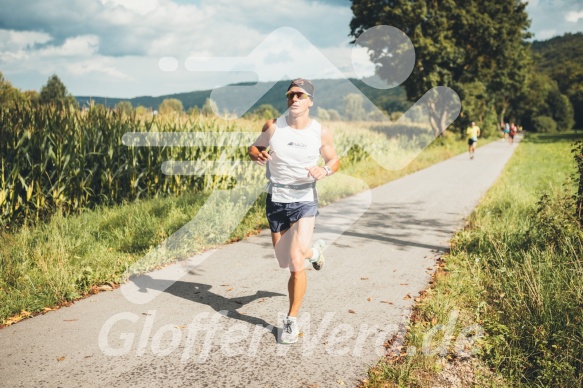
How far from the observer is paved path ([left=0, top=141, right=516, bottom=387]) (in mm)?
3150

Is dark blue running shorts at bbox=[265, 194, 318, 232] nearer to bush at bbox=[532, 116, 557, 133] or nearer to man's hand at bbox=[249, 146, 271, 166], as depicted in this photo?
man's hand at bbox=[249, 146, 271, 166]

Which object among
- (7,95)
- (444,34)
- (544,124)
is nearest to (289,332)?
(7,95)

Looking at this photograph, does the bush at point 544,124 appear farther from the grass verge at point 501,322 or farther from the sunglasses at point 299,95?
the sunglasses at point 299,95

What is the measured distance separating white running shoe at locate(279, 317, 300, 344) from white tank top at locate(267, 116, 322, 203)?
1.07m

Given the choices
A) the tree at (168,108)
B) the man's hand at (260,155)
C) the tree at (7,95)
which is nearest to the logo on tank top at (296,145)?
the man's hand at (260,155)

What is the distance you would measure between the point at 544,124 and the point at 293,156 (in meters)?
93.5

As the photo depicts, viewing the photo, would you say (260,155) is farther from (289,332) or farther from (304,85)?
(289,332)

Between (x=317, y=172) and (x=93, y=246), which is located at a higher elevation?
(x=317, y=172)

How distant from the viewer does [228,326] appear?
3.96 metres

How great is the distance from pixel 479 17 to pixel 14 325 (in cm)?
3622

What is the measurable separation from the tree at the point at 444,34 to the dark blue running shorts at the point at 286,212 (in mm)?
30490

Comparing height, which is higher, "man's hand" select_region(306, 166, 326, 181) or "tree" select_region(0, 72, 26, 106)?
"tree" select_region(0, 72, 26, 106)

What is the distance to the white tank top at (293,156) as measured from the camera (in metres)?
3.86

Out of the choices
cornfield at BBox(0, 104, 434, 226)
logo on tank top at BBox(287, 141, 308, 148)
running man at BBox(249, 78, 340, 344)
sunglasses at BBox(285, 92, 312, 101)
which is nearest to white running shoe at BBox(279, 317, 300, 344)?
running man at BBox(249, 78, 340, 344)
